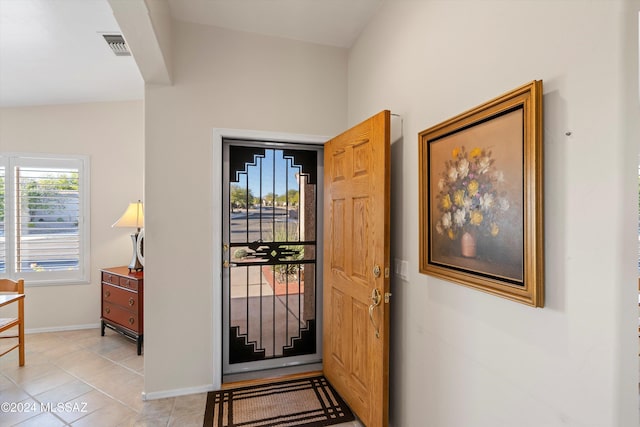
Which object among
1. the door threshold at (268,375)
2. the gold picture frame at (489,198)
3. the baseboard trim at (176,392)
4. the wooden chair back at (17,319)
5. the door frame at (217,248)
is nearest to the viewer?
the gold picture frame at (489,198)

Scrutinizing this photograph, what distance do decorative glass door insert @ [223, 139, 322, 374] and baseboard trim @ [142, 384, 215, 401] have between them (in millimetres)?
231

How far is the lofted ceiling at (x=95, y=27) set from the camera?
2070mm

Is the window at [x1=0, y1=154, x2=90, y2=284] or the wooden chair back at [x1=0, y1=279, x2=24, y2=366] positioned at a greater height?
the window at [x1=0, y1=154, x2=90, y2=284]

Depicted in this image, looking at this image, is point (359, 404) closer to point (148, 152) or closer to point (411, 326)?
point (411, 326)

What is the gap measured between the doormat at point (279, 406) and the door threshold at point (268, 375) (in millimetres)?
70

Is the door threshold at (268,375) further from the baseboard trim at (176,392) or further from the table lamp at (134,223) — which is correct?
the table lamp at (134,223)

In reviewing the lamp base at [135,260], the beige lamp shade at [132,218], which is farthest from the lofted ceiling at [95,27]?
the lamp base at [135,260]

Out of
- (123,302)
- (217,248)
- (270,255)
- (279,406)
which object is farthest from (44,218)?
(279,406)

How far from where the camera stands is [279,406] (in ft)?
7.36

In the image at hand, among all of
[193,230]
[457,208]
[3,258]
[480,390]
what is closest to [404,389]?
[480,390]

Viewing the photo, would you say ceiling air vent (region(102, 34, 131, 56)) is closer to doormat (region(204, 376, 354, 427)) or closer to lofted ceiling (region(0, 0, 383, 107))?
lofted ceiling (region(0, 0, 383, 107))

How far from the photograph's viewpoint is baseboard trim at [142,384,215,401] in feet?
7.55

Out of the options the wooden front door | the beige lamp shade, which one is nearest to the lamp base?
the beige lamp shade

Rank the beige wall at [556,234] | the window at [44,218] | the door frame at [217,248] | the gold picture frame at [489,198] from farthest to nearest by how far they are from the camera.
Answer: the window at [44,218]
the door frame at [217,248]
the gold picture frame at [489,198]
the beige wall at [556,234]
